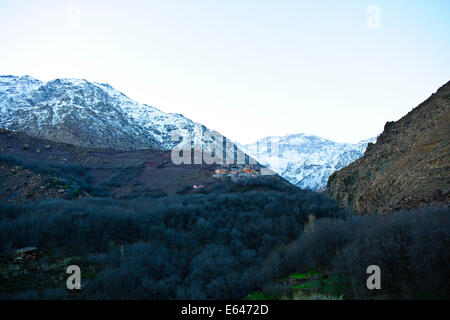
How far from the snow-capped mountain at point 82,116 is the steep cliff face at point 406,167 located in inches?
1573

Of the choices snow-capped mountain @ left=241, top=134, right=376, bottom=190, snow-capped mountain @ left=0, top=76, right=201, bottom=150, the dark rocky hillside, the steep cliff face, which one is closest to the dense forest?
the steep cliff face

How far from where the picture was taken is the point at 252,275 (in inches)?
417

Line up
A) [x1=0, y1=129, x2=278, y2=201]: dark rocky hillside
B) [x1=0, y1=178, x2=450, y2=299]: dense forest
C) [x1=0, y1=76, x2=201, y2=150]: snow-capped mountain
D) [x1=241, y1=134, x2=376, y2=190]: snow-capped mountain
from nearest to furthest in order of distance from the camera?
[x1=0, y1=178, x2=450, y2=299]: dense forest < [x1=0, y1=129, x2=278, y2=201]: dark rocky hillside < [x1=0, y1=76, x2=201, y2=150]: snow-capped mountain < [x1=241, y1=134, x2=376, y2=190]: snow-capped mountain

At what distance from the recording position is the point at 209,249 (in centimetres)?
1350

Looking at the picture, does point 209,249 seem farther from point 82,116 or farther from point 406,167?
point 82,116

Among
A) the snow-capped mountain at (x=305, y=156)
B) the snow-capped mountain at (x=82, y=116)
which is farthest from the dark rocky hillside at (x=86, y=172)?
the snow-capped mountain at (x=305, y=156)

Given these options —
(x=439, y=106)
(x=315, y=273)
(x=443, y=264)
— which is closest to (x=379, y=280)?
(x=443, y=264)

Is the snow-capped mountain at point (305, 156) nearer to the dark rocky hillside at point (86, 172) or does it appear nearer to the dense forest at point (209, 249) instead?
the dark rocky hillside at point (86, 172)

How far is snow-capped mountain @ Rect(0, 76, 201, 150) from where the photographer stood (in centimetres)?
5234

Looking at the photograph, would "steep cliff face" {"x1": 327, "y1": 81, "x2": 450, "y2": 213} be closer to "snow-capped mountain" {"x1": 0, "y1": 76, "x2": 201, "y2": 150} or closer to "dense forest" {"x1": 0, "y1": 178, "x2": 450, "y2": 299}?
"dense forest" {"x1": 0, "y1": 178, "x2": 450, "y2": 299}

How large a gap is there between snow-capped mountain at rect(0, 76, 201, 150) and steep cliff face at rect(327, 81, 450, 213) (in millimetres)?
39958

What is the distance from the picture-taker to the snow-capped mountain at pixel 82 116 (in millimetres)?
52344
